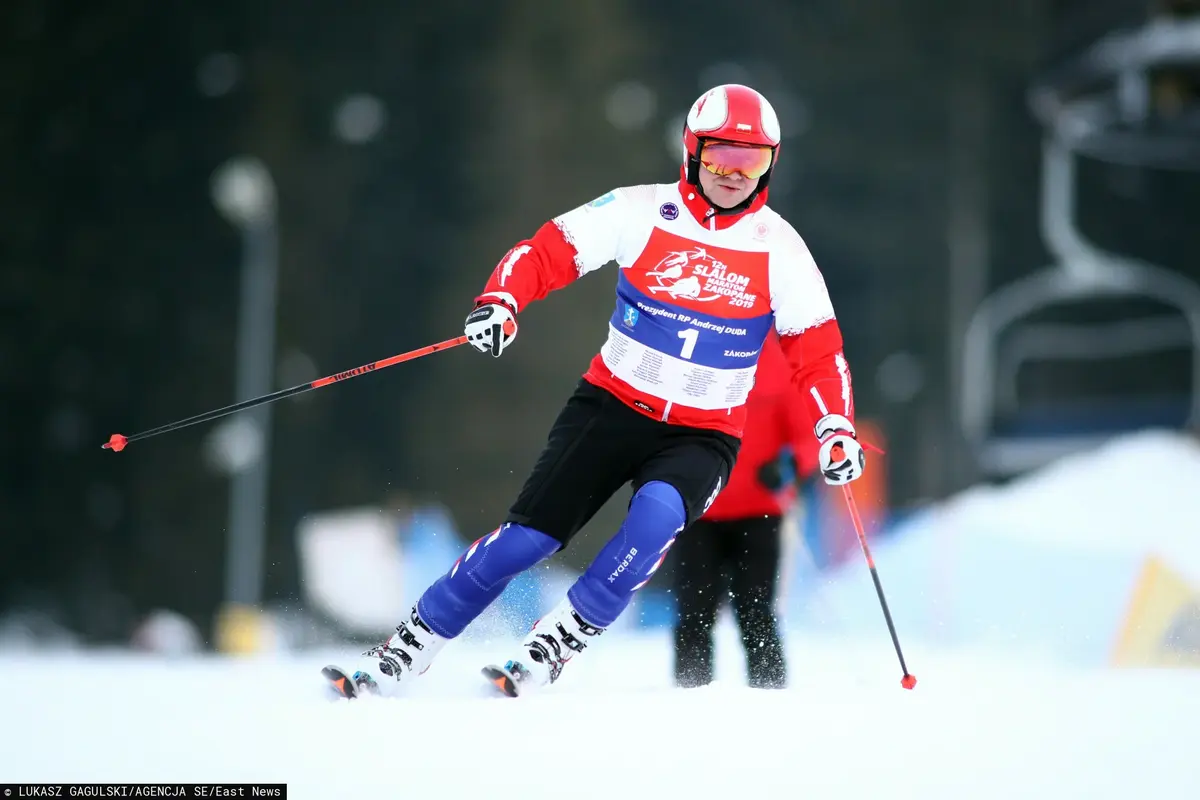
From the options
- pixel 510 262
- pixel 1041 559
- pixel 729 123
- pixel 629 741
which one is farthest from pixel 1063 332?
pixel 629 741

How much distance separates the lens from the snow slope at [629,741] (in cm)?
294

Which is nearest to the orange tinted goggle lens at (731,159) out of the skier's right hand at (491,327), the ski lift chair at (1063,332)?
the skier's right hand at (491,327)

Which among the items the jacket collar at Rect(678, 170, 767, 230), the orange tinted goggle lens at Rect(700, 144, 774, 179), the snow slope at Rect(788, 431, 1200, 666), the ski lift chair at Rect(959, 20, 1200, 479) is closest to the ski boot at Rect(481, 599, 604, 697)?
the jacket collar at Rect(678, 170, 767, 230)

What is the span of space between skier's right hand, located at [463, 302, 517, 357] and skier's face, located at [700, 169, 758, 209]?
0.68 meters

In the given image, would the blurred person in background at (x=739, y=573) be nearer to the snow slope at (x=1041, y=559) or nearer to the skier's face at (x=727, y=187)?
the skier's face at (x=727, y=187)

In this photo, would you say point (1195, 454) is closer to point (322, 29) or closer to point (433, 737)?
point (433, 737)

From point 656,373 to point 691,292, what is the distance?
0.26m

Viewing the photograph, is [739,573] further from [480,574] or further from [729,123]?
[729,123]

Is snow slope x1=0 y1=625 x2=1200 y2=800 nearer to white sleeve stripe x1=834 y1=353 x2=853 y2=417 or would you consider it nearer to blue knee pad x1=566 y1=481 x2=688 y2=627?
blue knee pad x1=566 y1=481 x2=688 y2=627

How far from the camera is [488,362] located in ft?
42.3

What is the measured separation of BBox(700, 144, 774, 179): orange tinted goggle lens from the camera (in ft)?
11.8

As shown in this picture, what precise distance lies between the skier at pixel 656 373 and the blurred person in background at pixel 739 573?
2.37 ft

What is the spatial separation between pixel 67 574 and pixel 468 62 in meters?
6.76

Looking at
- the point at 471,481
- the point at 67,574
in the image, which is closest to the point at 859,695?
the point at 471,481
